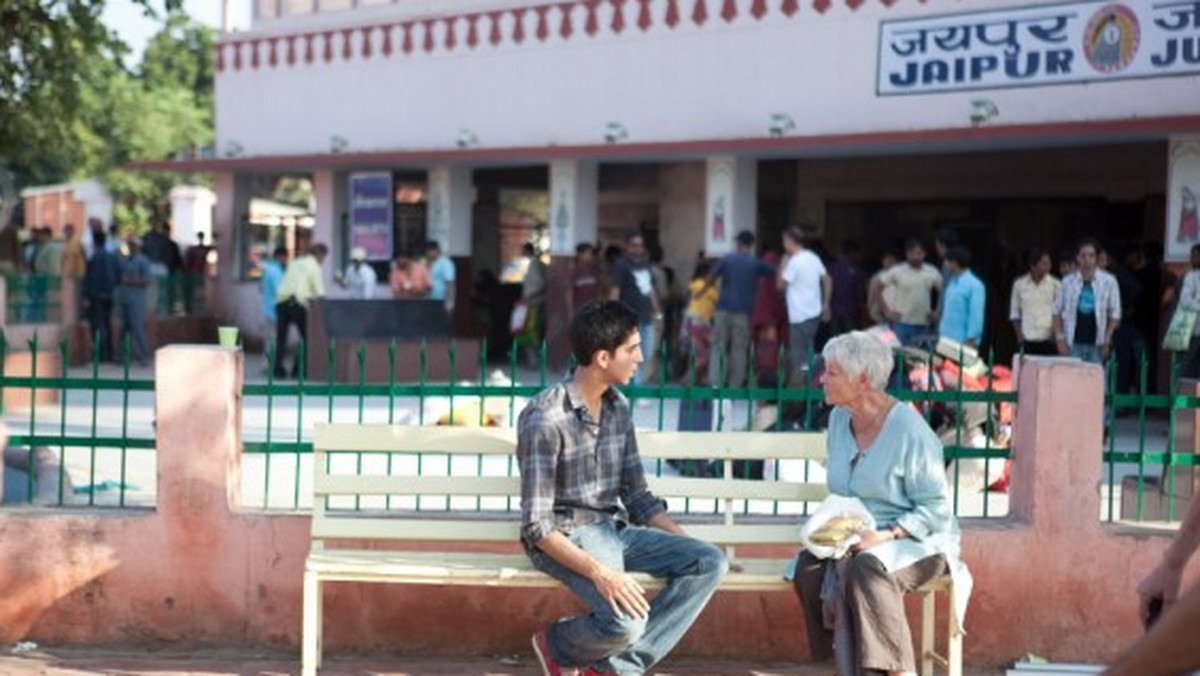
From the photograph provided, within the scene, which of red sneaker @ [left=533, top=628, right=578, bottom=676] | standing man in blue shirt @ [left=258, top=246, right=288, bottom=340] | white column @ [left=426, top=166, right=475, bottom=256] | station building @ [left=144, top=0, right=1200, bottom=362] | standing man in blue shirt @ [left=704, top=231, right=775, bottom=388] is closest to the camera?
red sneaker @ [left=533, top=628, right=578, bottom=676]

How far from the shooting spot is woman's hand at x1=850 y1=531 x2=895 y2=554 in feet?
20.8

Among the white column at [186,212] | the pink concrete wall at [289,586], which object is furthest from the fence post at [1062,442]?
the white column at [186,212]

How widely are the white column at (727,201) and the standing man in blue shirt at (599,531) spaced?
12588 mm

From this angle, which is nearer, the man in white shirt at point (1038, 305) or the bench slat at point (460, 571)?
the bench slat at point (460, 571)

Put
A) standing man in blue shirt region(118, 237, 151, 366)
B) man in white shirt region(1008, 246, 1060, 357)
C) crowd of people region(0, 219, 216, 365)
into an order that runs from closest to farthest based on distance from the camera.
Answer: man in white shirt region(1008, 246, 1060, 357) < crowd of people region(0, 219, 216, 365) < standing man in blue shirt region(118, 237, 151, 366)

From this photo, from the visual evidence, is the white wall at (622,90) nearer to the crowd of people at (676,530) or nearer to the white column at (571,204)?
the white column at (571,204)

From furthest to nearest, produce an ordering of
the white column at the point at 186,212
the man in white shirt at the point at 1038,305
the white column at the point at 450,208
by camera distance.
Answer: the white column at the point at 186,212
the white column at the point at 450,208
the man in white shirt at the point at 1038,305

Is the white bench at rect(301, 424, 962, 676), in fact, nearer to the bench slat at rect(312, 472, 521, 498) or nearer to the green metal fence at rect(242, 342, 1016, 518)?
the bench slat at rect(312, 472, 521, 498)

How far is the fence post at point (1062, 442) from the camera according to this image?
7.18 metres

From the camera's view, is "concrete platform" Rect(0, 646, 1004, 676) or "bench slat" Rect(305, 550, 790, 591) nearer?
"bench slat" Rect(305, 550, 790, 591)

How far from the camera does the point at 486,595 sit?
7344mm

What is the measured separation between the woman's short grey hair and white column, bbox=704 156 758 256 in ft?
41.6

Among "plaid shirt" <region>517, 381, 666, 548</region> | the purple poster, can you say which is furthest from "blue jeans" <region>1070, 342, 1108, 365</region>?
the purple poster

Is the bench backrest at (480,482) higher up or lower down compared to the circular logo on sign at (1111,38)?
lower down
